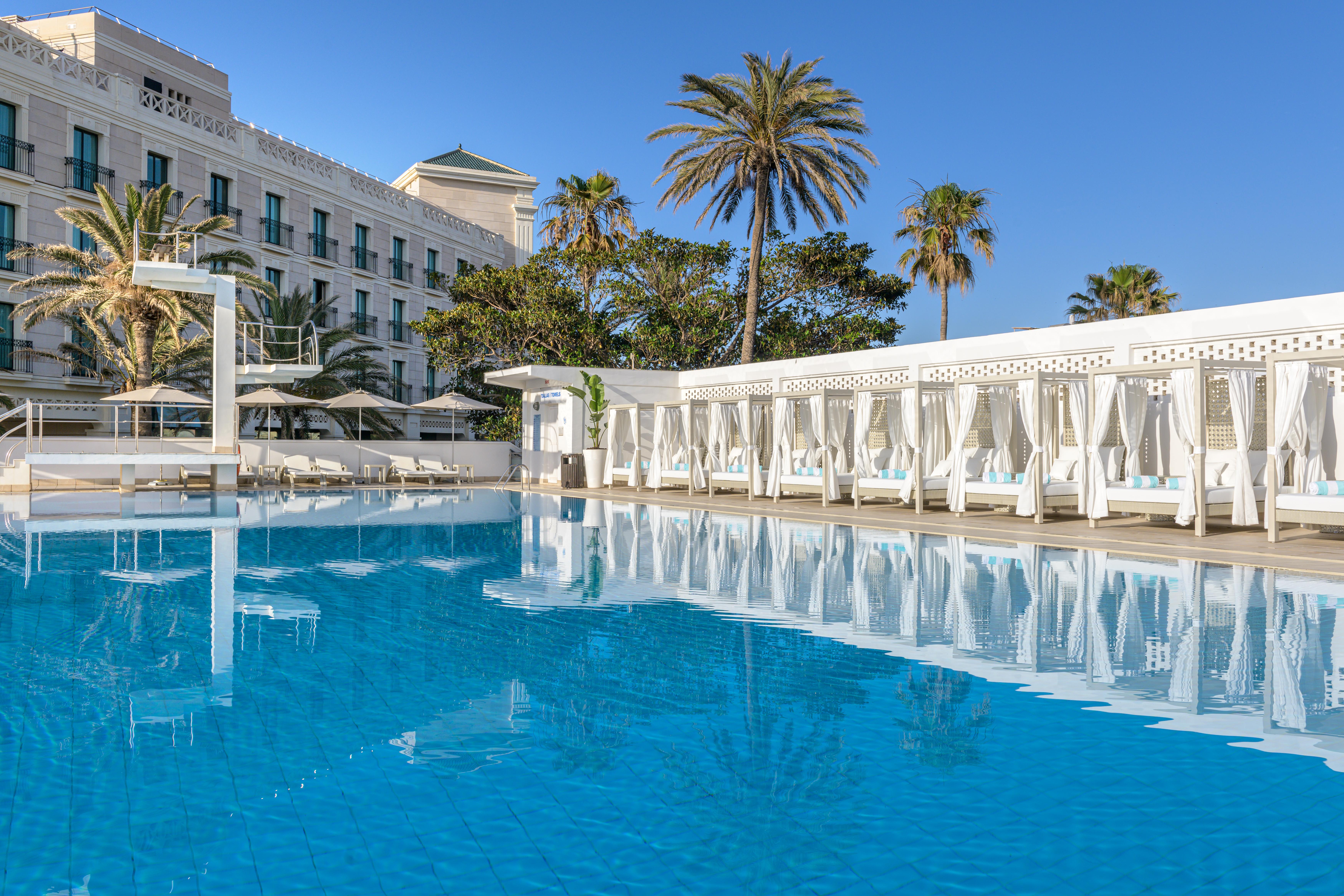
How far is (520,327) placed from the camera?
85.4 ft

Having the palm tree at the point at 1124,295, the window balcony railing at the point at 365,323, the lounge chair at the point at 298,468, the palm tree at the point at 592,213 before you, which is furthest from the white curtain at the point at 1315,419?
the window balcony railing at the point at 365,323

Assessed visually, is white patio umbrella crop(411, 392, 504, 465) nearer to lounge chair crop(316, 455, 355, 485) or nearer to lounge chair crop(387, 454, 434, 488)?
lounge chair crop(387, 454, 434, 488)

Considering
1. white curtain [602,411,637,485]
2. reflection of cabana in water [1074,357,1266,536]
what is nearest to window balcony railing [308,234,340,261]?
white curtain [602,411,637,485]

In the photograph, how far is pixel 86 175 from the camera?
22484 mm

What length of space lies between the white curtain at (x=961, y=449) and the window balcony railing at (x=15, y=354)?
20276mm

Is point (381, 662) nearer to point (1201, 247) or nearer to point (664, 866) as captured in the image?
point (664, 866)

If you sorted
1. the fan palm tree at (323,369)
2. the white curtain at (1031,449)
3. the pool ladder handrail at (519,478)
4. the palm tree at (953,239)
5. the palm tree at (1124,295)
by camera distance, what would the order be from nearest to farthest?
the white curtain at (1031,449)
the pool ladder handrail at (519,478)
the fan palm tree at (323,369)
the palm tree at (953,239)
the palm tree at (1124,295)

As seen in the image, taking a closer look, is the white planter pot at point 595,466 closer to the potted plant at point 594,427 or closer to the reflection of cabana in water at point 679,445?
the potted plant at point 594,427

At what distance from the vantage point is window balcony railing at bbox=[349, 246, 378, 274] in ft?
99.2

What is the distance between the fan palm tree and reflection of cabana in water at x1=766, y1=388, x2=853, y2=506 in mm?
13126

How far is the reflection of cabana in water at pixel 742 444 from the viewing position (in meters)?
16.3

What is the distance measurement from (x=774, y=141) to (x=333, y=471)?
42.4 ft

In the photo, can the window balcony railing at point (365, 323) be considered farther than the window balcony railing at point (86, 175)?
Yes

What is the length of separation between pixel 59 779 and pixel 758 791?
2.30m
